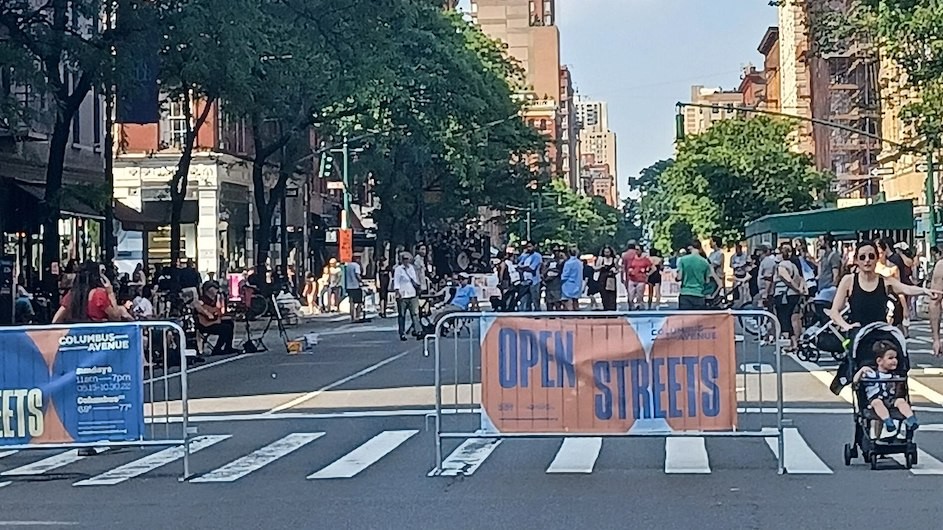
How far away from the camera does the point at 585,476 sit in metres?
12.4

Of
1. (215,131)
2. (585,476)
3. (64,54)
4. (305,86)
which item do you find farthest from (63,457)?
(215,131)

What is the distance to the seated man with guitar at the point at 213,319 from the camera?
28844mm

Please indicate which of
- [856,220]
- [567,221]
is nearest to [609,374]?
[856,220]

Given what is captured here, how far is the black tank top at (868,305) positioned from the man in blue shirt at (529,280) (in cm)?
2329

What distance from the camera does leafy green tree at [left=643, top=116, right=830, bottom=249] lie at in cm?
8944

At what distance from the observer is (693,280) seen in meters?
27.2

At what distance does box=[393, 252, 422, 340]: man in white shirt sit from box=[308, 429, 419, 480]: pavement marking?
1597cm

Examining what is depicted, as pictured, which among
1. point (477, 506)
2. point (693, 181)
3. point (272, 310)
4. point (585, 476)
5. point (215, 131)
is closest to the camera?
point (477, 506)

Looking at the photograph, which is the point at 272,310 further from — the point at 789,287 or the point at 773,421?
the point at 773,421

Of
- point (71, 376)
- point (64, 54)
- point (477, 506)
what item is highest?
point (64, 54)

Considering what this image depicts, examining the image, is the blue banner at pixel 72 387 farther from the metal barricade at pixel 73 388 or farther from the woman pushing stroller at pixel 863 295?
the woman pushing stroller at pixel 863 295

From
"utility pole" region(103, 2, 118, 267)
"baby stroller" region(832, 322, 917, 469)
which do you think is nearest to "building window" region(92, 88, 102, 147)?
→ "utility pole" region(103, 2, 118, 267)

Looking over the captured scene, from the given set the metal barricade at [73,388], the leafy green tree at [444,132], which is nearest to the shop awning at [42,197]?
the leafy green tree at [444,132]

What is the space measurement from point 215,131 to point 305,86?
26261 millimetres
